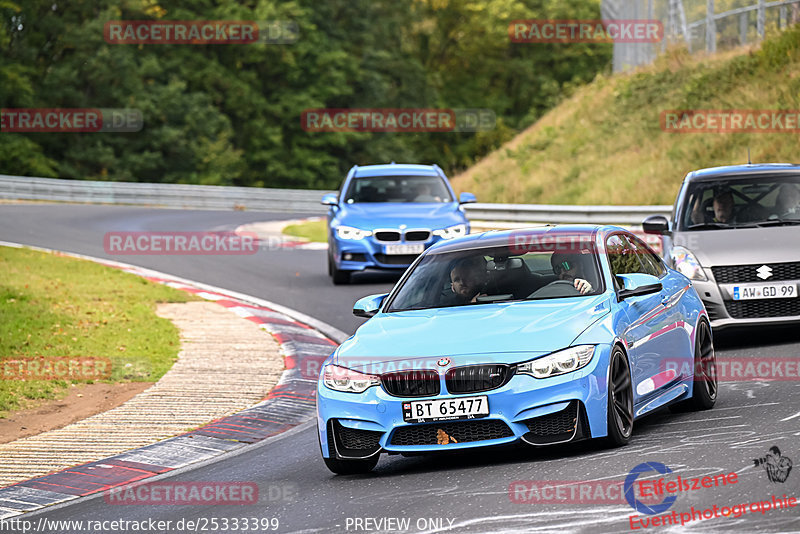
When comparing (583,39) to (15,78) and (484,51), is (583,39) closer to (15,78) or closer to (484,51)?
(484,51)

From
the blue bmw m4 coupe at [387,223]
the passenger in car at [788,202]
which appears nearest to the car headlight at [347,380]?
the passenger in car at [788,202]

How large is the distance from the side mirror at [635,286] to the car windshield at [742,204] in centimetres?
475

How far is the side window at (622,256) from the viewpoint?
8.97 metres

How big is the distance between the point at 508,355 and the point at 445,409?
18.4 inches

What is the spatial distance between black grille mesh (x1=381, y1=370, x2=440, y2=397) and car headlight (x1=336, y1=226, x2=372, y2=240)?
11.9 metres

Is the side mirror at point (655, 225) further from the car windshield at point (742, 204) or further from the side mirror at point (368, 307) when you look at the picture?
the side mirror at point (368, 307)

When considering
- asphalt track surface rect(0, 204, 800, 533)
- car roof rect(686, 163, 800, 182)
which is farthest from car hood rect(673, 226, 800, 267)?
asphalt track surface rect(0, 204, 800, 533)

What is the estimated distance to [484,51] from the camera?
78938 mm

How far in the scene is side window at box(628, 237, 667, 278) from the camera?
31.3 feet

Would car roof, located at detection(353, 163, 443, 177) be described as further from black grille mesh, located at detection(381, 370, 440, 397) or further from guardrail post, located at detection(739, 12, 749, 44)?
black grille mesh, located at detection(381, 370, 440, 397)

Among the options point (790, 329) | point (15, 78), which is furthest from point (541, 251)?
point (15, 78)

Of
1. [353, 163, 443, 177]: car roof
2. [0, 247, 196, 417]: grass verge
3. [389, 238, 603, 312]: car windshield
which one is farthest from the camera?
[353, 163, 443, 177]: car roof

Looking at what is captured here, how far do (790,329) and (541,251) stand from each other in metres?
5.86

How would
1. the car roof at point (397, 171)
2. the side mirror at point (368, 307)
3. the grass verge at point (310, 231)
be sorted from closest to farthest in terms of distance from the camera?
the side mirror at point (368, 307) → the car roof at point (397, 171) → the grass verge at point (310, 231)
